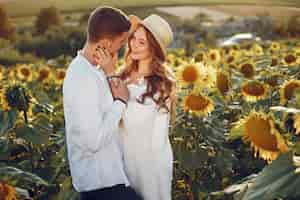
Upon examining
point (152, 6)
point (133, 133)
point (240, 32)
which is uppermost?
point (152, 6)

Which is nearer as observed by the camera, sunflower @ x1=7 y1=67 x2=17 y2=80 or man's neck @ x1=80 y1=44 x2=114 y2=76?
man's neck @ x1=80 y1=44 x2=114 y2=76

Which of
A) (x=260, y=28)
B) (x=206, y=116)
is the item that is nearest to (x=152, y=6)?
(x=206, y=116)

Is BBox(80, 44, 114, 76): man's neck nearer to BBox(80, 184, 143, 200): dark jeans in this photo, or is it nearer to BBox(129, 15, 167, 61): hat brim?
BBox(129, 15, 167, 61): hat brim

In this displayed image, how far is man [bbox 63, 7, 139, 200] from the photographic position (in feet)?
7.31

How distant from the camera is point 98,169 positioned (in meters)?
2.34

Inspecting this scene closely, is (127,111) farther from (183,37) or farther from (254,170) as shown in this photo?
(183,37)

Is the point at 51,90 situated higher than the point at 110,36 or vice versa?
the point at 110,36

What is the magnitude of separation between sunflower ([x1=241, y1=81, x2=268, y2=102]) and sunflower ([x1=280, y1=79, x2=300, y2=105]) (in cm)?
18

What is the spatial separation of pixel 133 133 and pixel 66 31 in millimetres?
3393

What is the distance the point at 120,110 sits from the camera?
2273 millimetres

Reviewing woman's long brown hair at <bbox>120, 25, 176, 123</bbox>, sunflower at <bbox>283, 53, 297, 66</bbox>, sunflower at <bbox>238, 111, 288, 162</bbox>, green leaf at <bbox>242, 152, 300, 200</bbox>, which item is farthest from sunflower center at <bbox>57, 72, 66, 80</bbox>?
green leaf at <bbox>242, 152, 300, 200</bbox>

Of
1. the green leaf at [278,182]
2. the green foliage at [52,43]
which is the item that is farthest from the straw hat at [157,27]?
the green foliage at [52,43]

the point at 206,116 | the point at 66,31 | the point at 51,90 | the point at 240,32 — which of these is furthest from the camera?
the point at 240,32

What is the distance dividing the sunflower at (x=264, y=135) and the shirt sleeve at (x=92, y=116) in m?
0.47
